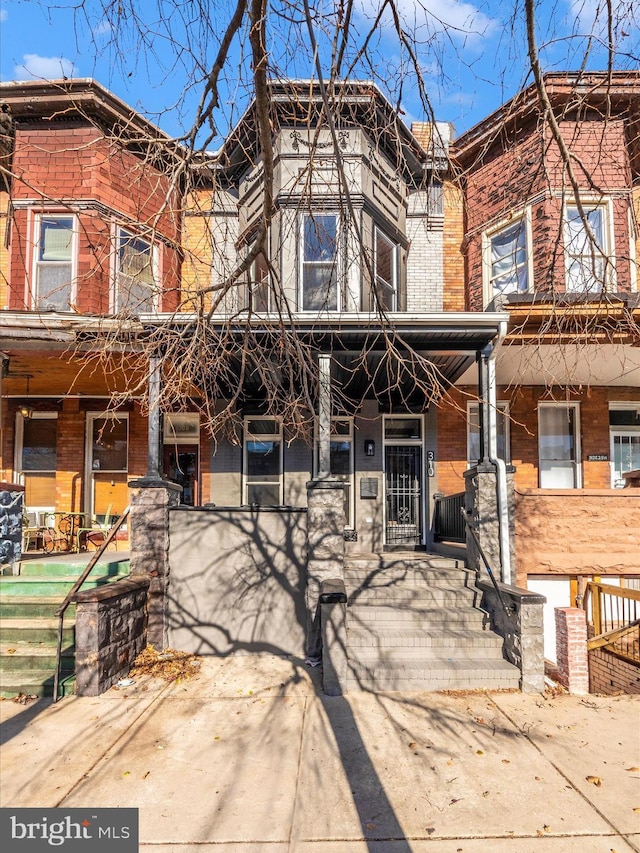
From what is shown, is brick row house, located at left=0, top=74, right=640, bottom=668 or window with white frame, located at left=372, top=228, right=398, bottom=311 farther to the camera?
window with white frame, located at left=372, top=228, right=398, bottom=311

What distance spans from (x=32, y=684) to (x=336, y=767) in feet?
11.4

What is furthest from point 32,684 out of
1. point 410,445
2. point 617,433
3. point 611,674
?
point 617,433

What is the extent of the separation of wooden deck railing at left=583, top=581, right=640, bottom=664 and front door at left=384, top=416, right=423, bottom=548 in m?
2.96

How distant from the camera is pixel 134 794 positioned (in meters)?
3.94

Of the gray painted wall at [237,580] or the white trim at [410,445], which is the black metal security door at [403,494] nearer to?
the white trim at [410,445]

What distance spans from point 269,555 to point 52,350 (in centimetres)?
434

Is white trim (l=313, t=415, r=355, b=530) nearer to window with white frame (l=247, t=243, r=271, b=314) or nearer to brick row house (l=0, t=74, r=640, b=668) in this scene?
brick row house (l=0, t=74, r=640, b=668)

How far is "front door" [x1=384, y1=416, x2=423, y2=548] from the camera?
10.0m

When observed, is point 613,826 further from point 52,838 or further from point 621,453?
point 621,453

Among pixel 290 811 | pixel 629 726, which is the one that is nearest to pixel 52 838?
pixel 290 811

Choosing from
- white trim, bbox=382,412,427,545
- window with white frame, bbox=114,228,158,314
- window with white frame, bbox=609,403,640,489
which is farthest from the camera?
window with white frame, bbox=609,403,640,489

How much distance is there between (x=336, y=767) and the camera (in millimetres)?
4324

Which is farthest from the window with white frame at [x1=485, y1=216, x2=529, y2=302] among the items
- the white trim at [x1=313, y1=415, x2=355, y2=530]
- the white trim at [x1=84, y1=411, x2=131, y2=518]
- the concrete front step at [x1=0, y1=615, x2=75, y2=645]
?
the concrete front step at [x1=0, y1=615, x2=75, y2=645]

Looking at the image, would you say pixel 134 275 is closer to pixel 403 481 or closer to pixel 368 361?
pixel 368 361
